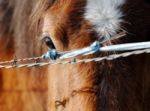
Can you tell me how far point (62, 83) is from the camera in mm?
2211

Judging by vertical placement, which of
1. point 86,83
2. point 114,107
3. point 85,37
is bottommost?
point 114,107

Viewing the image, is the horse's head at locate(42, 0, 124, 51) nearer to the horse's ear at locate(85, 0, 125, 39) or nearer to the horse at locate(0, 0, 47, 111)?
the horse's ear at locate(85, 0, 125, 39)

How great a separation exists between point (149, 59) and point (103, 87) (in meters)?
0.33

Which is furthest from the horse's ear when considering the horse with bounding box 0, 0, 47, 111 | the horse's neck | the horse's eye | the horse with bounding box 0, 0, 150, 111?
the horse with bounding box 0, 0, 47, 111

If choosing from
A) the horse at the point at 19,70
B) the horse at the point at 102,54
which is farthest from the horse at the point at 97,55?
the horse at the point at 19,70

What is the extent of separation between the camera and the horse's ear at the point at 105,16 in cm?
191

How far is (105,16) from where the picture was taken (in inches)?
75.3

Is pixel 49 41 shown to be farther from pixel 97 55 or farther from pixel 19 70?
pixel 19 70

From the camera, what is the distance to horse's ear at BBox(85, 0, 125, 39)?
6.25 ft

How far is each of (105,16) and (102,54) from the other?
0.57 ft

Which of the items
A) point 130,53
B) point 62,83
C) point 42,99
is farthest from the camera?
point 42,99

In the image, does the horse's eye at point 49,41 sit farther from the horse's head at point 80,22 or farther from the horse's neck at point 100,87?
the horse's neck at point 100,87

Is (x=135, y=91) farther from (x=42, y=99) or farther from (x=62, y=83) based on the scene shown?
(x=42, y=99)

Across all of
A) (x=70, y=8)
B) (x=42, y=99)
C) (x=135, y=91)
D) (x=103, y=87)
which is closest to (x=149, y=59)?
(x=135, y=91)
